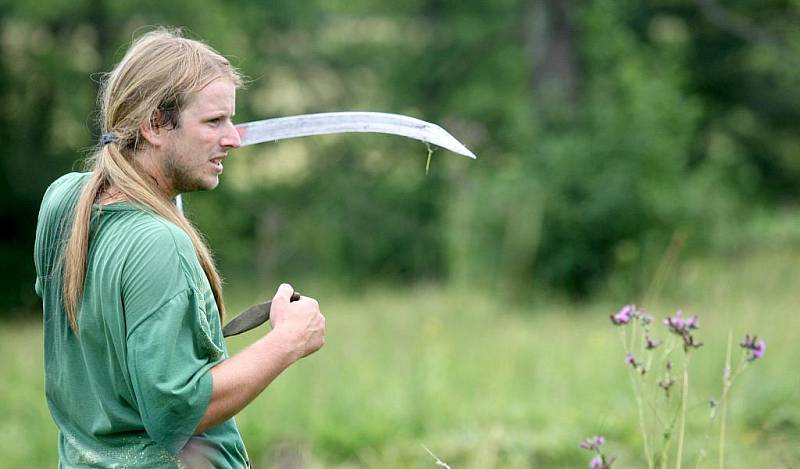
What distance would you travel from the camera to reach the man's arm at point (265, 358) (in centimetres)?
210

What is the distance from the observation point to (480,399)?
6.62 metres

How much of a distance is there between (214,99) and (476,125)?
63.2 feet

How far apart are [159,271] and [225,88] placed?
456mm

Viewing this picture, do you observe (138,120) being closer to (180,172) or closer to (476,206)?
(180,172)

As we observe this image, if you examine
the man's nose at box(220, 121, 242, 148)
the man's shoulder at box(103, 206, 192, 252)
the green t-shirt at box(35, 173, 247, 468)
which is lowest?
the green t-shirt at box(35, 173, 247, 468)

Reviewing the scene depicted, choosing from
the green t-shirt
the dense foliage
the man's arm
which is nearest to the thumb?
the man's arm

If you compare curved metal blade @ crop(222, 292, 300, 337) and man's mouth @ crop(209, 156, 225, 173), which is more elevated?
man's mouth @ crop(209, 156, 225, 173)

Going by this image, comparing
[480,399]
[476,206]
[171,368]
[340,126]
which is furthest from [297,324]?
[476,206]

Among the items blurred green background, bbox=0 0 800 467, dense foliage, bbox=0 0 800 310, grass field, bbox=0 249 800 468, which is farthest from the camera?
dense foliage, bbox=0 0 800 310

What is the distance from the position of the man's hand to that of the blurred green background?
68 centimetres

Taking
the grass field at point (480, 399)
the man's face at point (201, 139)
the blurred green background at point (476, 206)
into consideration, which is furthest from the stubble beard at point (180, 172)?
the grass field at point (480, 399)

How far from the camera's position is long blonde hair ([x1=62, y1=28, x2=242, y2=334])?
2.22 m

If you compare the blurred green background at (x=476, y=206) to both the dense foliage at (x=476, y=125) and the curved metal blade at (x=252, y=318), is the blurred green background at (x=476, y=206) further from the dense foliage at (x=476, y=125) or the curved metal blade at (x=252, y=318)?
the curved metal blade at (x=252, y=318)

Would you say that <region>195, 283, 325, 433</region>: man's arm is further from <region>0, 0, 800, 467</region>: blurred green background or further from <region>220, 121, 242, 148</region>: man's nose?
<region>0, 0, 800, 467</region>: blurred green background
